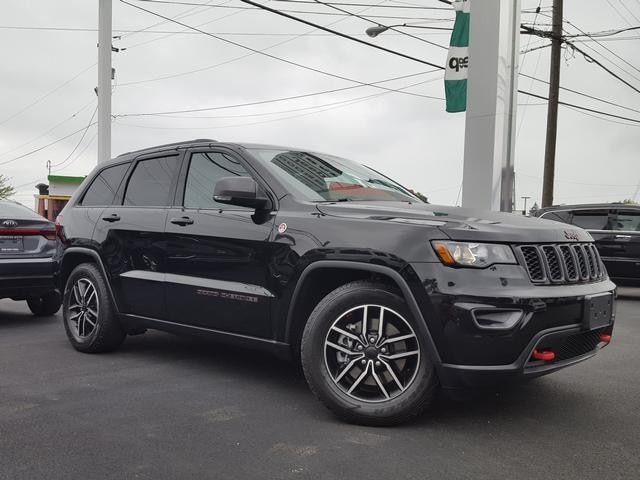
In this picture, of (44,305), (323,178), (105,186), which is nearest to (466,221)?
(323,178)

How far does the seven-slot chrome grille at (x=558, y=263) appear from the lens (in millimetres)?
3600

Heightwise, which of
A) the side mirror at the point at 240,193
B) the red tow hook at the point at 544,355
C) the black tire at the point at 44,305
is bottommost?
the black tire at the point at 44,305

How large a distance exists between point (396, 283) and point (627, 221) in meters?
9.72

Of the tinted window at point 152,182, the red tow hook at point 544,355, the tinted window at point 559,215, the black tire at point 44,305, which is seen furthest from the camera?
the tinted window at point 559,215

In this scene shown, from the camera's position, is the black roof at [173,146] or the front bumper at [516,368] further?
the black roof at [173,146]

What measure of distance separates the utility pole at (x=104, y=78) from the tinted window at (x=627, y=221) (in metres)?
11.5

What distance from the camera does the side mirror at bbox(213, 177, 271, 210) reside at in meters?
4.22

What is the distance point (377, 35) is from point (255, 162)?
13.9 metres

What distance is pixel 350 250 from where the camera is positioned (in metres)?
3.87

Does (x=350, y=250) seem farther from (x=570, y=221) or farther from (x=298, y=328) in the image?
(x=570, y=221)

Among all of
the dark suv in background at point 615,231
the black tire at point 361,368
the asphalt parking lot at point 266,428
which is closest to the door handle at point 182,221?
the asphalt parking lot at point 266,428

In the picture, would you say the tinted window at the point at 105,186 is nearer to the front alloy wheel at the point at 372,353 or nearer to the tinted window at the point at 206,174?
the tinted window at the point at 206,174

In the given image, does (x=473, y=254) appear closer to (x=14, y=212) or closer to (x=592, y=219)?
(x=14, y=212)

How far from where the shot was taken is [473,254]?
11.5 ft
